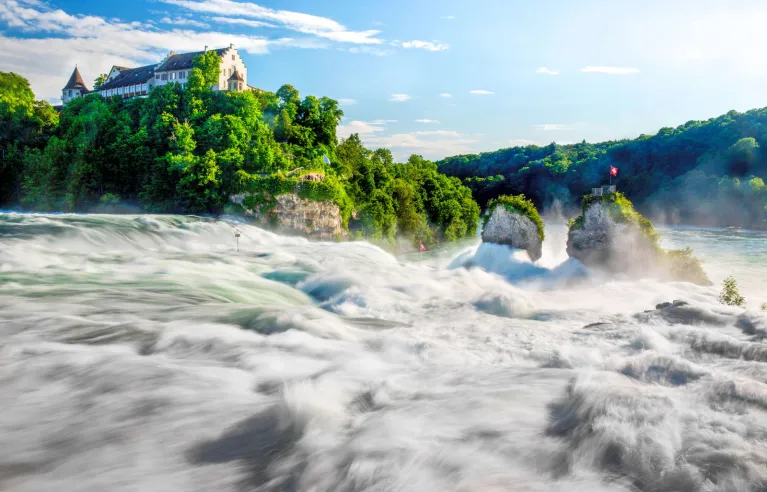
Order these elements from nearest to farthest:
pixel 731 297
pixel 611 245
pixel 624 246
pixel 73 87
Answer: pixel 731 297, pixel 624 246, pixel 611 245, pixel 73 87

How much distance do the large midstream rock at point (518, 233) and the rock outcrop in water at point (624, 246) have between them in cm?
233

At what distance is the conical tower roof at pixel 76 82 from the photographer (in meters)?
78.5

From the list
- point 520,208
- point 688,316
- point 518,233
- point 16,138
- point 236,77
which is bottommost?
point 688,316

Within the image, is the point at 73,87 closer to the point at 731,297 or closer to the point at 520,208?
the point at 520,208

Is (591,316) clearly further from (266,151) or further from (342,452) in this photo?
(266,151)

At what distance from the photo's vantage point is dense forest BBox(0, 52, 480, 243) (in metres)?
40.0

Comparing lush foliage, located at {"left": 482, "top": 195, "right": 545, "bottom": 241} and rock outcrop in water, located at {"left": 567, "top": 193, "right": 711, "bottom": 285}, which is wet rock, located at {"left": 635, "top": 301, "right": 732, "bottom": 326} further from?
lush foliage, located at {"left": 482, "top": 195, "right": 545, "bottom": 241}

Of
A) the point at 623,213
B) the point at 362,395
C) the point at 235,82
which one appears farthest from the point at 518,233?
the point at 235,82

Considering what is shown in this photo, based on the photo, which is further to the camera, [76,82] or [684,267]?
[76,82]

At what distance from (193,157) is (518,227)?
26.6m

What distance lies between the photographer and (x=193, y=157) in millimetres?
39844

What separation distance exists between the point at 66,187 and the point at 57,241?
30.6 m

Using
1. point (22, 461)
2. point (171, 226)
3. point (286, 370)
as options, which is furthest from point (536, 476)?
point (171, 226)

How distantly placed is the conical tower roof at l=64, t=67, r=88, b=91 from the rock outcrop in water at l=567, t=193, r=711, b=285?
82.3 m
